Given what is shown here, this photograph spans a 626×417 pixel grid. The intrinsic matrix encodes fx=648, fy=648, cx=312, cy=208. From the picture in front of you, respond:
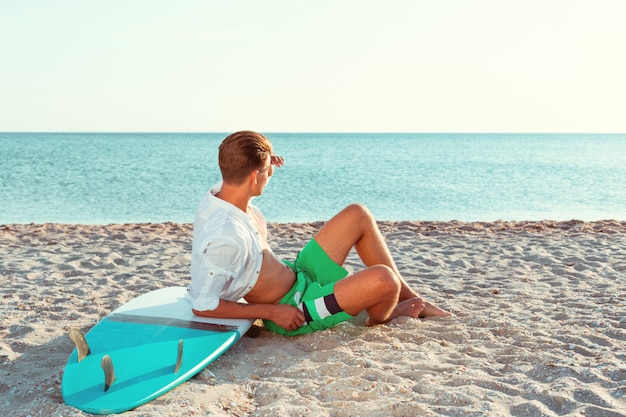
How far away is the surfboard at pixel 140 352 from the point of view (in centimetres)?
298

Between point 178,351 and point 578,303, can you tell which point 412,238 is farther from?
point 178,351

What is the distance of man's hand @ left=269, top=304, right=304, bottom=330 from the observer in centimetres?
374

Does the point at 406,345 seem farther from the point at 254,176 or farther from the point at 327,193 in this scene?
the point at 327,193

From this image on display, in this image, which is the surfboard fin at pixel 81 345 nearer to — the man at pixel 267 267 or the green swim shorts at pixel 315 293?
the man at pixel 267 267

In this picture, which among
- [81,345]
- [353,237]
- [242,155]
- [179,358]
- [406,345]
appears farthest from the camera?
[353,237]

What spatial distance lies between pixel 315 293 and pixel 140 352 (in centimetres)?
106

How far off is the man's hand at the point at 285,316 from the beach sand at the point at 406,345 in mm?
162

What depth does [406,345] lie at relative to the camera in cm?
383

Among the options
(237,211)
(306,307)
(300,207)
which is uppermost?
(237,211)

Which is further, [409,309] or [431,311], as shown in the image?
[431,311]

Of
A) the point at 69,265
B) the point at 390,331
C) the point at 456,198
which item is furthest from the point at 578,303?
the point at 456,198

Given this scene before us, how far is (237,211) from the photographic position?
3535 mm

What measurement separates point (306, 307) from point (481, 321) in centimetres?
126

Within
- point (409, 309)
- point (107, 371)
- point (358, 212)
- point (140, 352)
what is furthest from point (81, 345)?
point (409, 309)
